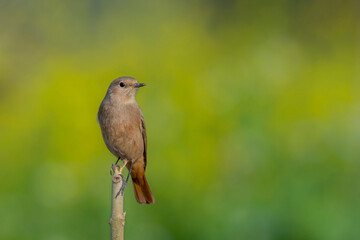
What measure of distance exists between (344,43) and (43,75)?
2253 mm

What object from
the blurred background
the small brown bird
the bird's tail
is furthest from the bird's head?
the blurred background

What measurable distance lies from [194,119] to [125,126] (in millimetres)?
1434

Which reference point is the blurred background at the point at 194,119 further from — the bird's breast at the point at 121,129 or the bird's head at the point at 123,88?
the bird's head at the point at 123,88

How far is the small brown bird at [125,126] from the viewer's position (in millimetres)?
1845

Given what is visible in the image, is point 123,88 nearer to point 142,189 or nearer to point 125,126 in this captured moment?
point 125,126

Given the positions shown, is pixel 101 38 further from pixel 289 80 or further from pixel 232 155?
pixel 232 155

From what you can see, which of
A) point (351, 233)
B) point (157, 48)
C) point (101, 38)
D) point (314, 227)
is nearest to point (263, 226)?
point (314, 227)

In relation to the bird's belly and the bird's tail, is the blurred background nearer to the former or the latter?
the bird's tail

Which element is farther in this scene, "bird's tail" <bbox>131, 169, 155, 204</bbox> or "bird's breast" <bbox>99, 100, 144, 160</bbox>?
"bird's tail" <bbox>131, 169, 155, 204</bbox>

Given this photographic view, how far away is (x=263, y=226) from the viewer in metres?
2.60

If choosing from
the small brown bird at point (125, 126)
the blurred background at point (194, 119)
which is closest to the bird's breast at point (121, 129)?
the small brown bird at point (125, 126)

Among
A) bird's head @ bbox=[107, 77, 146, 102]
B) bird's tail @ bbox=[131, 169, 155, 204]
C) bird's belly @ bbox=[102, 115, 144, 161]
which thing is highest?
bird's head @ bbox=[107, 77, 146, 102]

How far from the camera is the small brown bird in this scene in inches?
72.6

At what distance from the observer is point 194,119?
3.28 m
